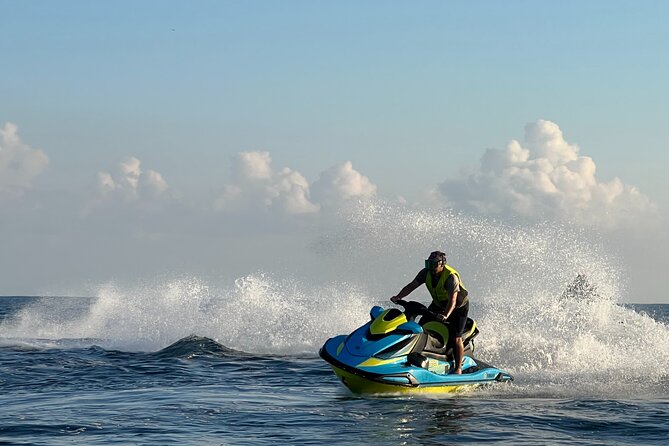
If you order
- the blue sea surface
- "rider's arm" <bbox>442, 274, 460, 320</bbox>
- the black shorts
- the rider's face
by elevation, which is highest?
the rider's face

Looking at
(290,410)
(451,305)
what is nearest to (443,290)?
(451,305)

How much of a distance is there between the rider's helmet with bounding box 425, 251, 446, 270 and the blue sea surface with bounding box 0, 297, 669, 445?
209 cm

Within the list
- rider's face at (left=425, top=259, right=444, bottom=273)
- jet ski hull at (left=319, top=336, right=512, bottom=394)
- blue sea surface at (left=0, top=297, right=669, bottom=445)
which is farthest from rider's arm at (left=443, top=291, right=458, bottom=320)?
blue sea surface at (left=0, top=297, right=669, bottom=445)

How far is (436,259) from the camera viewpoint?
1502 cm

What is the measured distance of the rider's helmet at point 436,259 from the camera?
49.3 ft

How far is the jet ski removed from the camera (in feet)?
45.8

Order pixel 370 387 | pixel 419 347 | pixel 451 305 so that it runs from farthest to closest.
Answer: pixel 451 305, pixel 419 347, pixel 370 387

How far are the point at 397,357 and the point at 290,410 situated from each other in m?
1.87

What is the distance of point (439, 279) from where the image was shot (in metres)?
15.3

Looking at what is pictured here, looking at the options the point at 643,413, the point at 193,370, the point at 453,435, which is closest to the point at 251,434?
the point at 453,435

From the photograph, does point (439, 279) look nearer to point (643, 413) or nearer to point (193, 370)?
point (643, 413)

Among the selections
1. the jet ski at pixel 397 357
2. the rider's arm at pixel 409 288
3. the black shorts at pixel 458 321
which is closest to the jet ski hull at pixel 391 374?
the jet ski at pixel 397 357

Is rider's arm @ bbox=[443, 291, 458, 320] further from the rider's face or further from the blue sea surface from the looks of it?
the blue sea surface

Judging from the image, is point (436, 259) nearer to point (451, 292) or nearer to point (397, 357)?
point (451, 292)
